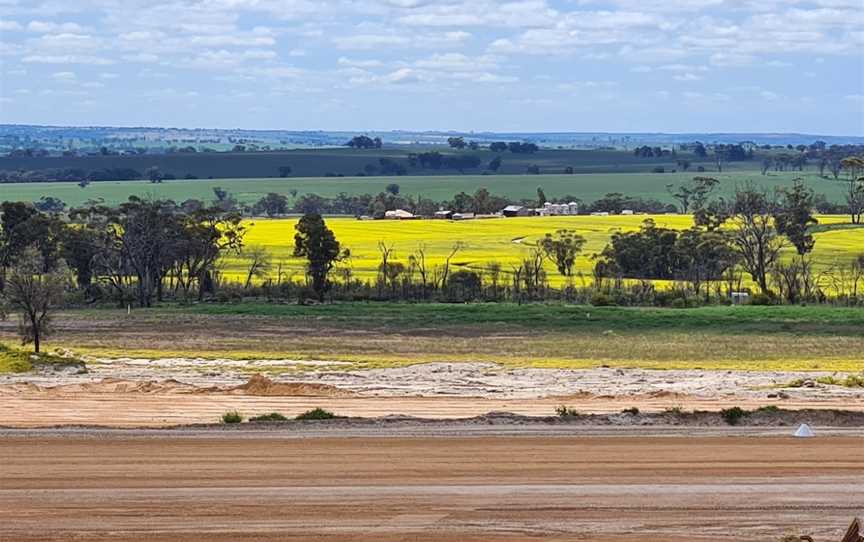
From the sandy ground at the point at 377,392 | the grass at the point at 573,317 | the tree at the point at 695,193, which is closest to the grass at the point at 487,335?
the grass at the point at 573,317

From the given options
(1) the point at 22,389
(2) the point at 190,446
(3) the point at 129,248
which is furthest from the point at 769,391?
(3) the point at 129,248

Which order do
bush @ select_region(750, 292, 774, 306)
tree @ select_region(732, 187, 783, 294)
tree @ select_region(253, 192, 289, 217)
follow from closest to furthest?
bush @ select_region(750, 292, 774, 306)
tree @ select_region(732, 187, 783, 294)
tree @ select_region(253, 192, 289, 217)

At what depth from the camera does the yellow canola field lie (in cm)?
8556

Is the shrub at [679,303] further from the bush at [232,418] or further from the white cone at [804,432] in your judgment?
the bush at [232,418]

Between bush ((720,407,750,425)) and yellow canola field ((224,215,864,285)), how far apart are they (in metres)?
50.6

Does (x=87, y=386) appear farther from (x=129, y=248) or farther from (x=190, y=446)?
(x=129, y=248)

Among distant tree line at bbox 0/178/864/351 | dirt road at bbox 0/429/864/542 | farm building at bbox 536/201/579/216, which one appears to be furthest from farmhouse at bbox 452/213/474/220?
dirt road at bbox 0/429/864/542

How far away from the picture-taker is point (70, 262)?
75688 mm

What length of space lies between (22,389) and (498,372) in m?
13.3

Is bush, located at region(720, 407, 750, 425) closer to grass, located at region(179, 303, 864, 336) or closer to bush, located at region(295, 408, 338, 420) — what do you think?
bush, located at region(295, 408, 338, 420)

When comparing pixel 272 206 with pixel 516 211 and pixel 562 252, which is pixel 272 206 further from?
pixel 562 252

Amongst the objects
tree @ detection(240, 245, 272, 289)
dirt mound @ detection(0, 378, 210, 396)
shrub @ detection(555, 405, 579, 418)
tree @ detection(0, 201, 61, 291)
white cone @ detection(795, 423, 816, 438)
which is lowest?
tree @ detection(240, 245, 272, 289)

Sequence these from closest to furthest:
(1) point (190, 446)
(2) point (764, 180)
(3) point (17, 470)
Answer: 1. (3) point (17, 470)
2. (1) point (190, 446)
3. (2) point (764, 180)

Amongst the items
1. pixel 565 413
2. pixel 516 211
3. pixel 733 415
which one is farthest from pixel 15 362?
pixel 516 211
